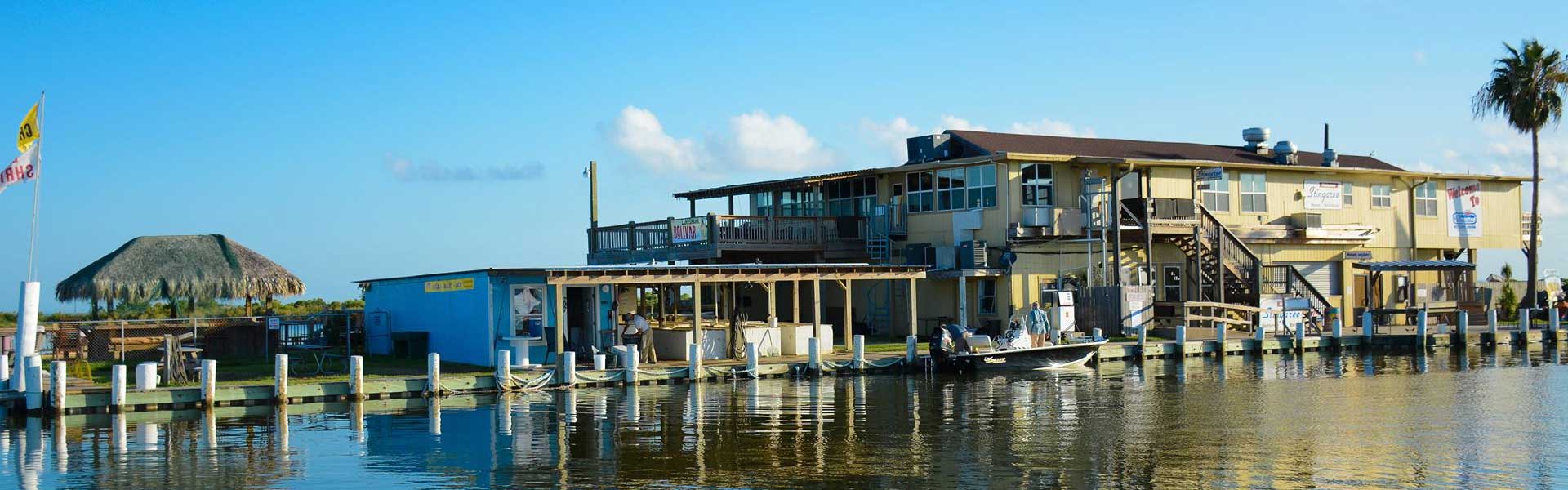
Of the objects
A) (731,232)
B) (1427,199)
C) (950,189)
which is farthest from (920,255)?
(1427,199)

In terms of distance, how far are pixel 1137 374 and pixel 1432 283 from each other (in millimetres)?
22652

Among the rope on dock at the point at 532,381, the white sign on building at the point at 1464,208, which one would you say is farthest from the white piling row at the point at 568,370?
the white sign on building at the point at 1464,208

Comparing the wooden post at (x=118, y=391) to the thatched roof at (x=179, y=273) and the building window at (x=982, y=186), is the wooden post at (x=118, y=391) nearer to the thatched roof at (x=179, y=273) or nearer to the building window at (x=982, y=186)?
the thatched roof at (x=179, y=273)

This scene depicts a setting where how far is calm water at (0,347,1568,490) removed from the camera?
17.8 meters

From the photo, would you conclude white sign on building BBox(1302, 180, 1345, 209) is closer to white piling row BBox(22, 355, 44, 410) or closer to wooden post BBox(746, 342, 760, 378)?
wooden post BBox(746, 342, 760, 378)

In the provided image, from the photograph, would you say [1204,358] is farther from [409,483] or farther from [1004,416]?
[409,483]

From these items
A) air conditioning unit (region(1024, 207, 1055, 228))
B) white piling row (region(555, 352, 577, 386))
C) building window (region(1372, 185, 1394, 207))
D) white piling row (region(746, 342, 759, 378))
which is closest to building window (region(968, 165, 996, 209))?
air conditioning unit (region(1024, 207, 1055, 228))

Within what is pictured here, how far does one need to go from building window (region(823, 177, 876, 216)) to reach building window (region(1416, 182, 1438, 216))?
65.7 feet

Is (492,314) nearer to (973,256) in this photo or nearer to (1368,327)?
(973,256)

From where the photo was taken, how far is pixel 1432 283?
163 feet

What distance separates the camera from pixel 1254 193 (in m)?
45.1

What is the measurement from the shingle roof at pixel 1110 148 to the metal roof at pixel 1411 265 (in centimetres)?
431

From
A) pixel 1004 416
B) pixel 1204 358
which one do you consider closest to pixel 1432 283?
pixel 1204 358

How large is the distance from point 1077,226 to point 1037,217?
132cm
